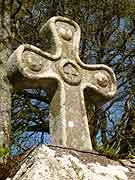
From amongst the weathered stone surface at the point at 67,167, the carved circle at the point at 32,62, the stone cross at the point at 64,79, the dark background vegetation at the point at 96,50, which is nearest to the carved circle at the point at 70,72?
the stone cross at the point at 64,79

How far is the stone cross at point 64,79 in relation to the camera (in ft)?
12.4

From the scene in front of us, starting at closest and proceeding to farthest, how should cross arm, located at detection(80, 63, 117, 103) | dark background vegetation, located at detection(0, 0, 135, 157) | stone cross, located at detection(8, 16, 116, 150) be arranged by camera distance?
stone cross, located at detection(8, 16, 116, 150)
cross arm, located at detection(80, 63, 117, 103)
dark background vegetation, located at detection(0, 0, 135, 157)

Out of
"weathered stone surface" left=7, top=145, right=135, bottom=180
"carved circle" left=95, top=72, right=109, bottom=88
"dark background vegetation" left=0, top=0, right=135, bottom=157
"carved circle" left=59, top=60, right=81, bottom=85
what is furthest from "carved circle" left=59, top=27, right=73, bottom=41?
"dark background vegetation" left=0, top=0, right=135, bottom=157

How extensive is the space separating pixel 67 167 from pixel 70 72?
5.00 ft

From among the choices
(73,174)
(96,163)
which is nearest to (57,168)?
(73,174)

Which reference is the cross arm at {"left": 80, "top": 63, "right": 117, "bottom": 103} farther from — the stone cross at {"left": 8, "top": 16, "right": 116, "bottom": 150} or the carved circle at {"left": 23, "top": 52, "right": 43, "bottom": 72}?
the carved circle at {"left": 23, "top": 52, "right": 43, "bottom": 72}

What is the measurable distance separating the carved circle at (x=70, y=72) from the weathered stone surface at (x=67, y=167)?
1182 mm

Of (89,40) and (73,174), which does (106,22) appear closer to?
(89,40)

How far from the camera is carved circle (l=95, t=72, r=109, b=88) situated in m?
4.26

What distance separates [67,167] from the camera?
2.62 metres

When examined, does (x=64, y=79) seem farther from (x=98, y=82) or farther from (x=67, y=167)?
(x=67, y=167)

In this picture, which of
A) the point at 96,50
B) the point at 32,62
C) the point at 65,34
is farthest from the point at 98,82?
the point at 96,50

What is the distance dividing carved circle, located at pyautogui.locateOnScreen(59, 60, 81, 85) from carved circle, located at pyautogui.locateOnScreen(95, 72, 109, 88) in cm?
22

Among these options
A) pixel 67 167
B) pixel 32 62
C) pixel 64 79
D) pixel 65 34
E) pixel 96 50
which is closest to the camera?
pixel 67 167
